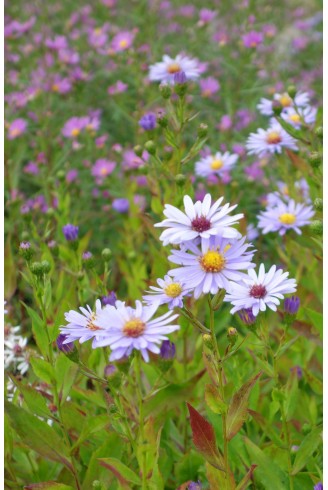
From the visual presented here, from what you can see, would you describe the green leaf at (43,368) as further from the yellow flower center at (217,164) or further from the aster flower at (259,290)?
the yellow flower center at (217,164)

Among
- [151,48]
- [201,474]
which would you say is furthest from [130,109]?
[201,474]

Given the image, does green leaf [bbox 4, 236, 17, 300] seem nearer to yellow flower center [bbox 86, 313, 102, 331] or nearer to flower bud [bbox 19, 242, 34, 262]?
flower bud [bbox 19, 242, 34, 262]

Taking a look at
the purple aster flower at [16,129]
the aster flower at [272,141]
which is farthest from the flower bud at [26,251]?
the purple aster flower at [16,129]

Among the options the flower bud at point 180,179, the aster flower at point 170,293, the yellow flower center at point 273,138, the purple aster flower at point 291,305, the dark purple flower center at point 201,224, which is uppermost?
the yellow flower center at point 273,138

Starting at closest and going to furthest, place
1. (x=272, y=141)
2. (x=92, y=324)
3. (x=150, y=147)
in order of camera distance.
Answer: (x=92, y=324)
(x=150, y=147)
(x=272, y=141)

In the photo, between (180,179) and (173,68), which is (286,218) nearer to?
(180,179)

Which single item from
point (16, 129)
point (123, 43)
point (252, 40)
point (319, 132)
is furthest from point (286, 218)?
point (123, 43)
